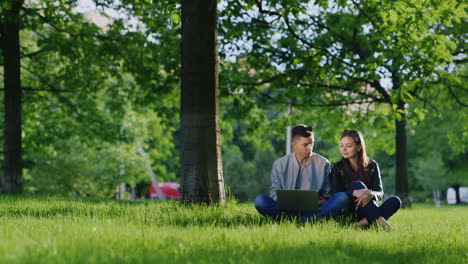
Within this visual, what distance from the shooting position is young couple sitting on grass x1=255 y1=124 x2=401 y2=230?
6648mm

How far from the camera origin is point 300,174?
7062 millimetres

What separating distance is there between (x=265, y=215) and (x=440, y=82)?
10.1m

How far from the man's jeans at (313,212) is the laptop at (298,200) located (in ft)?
0.55

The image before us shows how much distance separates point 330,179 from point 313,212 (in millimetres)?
520

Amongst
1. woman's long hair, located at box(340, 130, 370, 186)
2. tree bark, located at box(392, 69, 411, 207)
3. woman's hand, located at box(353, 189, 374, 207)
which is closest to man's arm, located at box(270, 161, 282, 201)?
woman's long hair, located at box(340, 130, 370, 186)

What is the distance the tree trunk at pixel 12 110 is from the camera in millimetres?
13977

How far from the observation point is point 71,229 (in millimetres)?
5121

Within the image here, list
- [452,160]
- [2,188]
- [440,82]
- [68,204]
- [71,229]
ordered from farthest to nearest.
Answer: [452,160]
[440,82]
[2,188]
[68,204]
[71,229]

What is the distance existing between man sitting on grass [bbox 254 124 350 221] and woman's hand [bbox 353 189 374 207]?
0.39m

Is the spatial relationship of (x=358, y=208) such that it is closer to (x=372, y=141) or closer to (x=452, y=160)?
(x=372, y=141)

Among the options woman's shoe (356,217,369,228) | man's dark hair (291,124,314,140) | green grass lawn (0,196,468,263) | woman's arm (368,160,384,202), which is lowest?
woman's shoe (356,217,369,228)

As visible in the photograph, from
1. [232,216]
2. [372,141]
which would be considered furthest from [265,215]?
[372,141]

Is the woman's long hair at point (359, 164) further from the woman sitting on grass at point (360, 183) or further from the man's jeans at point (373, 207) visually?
the man's jeans at point (373, 207)

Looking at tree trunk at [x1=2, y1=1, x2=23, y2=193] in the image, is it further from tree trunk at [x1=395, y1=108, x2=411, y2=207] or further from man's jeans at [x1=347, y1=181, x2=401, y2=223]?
tree trunk at [x1=395, y1=108, x2=411, y2=207]
